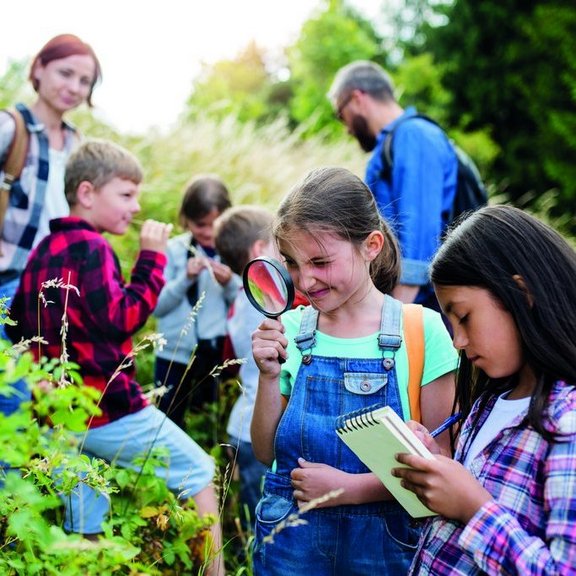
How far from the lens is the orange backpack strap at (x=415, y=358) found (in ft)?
7.07

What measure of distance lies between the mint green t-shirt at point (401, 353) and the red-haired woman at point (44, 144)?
2.05m

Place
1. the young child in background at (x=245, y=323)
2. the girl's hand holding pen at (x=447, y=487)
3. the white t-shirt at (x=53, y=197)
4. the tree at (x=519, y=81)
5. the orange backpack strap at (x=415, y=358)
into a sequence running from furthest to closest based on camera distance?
the tree at (x=519, y=81), the white t-shirt at (x=53, y=197), the young child in background at (x=245, y=323), the orange backpack strap at (x=415, y=358), the girl's hand holding pen at (x=447, y=487)

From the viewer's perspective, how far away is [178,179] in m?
7.26

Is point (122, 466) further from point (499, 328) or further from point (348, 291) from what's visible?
point (499, 328)

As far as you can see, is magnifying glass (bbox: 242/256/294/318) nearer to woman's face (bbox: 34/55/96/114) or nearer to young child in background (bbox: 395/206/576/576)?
young child in background (bbox: 395/206/576/576)

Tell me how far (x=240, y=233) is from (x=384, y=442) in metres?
2.23

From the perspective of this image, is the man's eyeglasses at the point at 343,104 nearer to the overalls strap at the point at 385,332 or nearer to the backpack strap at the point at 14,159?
the backpack strap at the point at 14,159

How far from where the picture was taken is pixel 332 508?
213 centimetres

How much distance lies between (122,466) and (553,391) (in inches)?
77.8

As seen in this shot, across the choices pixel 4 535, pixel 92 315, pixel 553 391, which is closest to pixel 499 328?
pixel 553 391

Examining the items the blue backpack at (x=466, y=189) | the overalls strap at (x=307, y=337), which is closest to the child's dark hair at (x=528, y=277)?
the overalls strap at (x=307, y=337)

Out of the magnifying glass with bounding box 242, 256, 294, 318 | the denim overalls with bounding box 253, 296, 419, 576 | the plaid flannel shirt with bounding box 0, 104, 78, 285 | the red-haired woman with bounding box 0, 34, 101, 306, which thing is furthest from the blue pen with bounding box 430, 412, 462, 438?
the plaid flannel shirt with bounding box 0, 104, 78, 285

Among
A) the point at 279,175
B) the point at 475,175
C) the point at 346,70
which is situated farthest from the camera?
the point at 279,175

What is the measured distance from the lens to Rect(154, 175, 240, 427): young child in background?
4.29 meters
